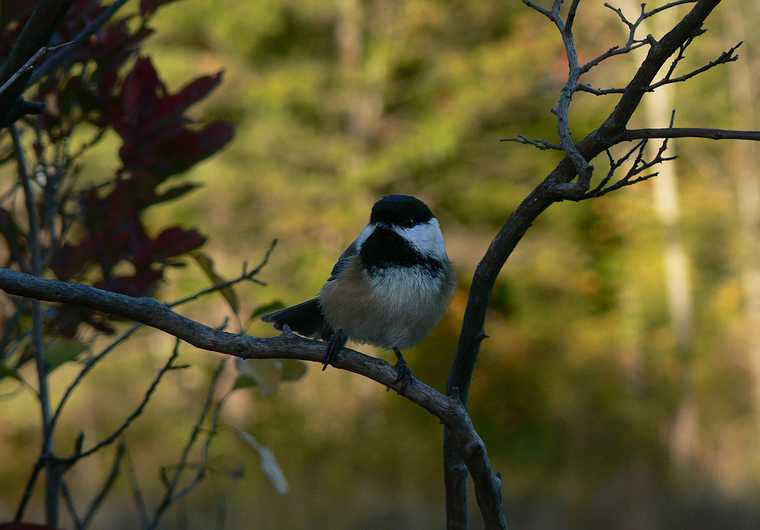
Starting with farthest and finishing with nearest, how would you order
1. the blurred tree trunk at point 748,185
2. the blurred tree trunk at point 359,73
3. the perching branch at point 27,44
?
the blurred tree trunk at point 359,73 → the blurred tree trunk at point 748,185 → the perching branch at point 27,44

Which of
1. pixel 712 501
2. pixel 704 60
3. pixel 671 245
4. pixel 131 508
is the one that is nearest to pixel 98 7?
pixel 131 508

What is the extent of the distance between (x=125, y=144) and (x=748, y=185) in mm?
14944

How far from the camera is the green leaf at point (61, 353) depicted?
6.32 ft

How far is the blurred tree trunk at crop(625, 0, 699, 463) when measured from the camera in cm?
1510

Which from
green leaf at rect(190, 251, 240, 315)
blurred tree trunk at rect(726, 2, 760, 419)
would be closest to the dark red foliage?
green leaf at rect(190, 251, 240, 315)

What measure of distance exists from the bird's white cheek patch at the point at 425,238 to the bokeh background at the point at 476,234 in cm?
1118

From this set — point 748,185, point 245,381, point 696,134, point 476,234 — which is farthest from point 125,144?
point 476,234

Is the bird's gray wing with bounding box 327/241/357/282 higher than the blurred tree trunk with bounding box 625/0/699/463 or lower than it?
lower

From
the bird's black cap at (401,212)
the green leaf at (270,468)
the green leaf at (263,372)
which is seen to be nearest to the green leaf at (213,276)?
the green leaf at (263,372)

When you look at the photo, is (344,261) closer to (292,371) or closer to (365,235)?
(365,235)

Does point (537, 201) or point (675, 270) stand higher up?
point (675, 270)

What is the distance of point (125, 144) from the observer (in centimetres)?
205

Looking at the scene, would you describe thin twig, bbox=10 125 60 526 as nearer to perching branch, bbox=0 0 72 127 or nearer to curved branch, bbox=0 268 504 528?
perching branch, bbox=0 0 72 127

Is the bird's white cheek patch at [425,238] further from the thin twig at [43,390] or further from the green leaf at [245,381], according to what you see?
the thin twig at [43,390]
